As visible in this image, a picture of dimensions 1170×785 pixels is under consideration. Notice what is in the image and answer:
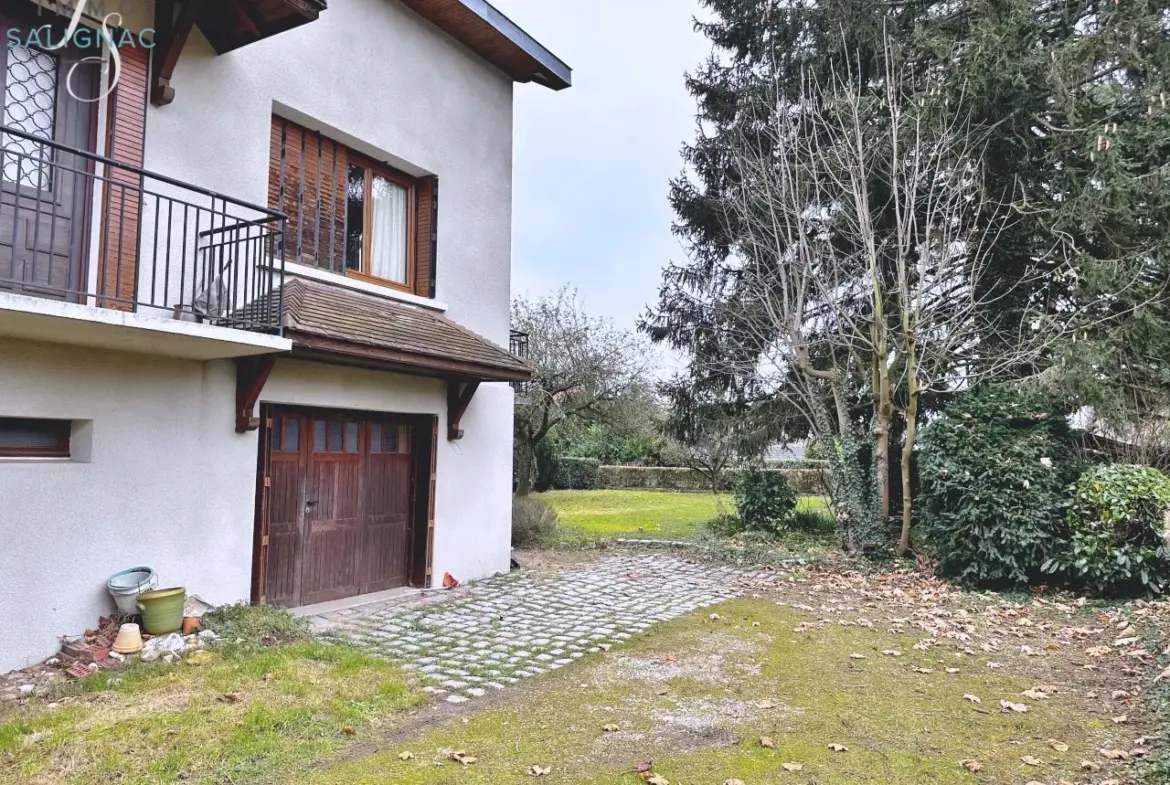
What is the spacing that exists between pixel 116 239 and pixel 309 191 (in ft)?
8.39

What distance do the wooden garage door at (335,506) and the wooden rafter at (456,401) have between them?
587mm

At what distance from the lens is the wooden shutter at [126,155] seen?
20.2 ft

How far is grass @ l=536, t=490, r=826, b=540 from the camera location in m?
16.6

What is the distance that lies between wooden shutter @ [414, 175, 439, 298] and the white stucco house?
31mm

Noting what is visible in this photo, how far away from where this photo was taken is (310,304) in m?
7.41

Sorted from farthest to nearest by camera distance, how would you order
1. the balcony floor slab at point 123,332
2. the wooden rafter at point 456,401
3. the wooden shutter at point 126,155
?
the wooden rafter at point 456,401
the wooden shutter at point 126,155
the balcony floor slab at point 123,332

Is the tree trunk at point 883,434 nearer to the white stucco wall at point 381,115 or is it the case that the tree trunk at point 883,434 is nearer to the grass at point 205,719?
the white stucco wall at point 381,115

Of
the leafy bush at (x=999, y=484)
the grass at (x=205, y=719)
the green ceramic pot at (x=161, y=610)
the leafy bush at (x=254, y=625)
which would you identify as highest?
the leafy bush at (x=999, y=484)

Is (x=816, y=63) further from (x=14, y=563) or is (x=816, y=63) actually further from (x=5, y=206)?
(x=14, y=563)

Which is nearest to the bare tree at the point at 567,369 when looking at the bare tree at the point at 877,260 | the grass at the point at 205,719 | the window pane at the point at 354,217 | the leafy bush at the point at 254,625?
the bare tree at the point at 877,260

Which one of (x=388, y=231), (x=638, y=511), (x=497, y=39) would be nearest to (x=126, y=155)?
(x=388, y=231)

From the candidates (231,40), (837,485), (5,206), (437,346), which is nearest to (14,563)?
(5,206)

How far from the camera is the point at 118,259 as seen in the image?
18.2 ft

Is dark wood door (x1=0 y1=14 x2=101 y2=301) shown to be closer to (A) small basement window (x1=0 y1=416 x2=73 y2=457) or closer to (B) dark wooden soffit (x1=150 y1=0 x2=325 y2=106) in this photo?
(B) dark wooden soffit (x1=150 y1=0 x2=325 y2=106)
